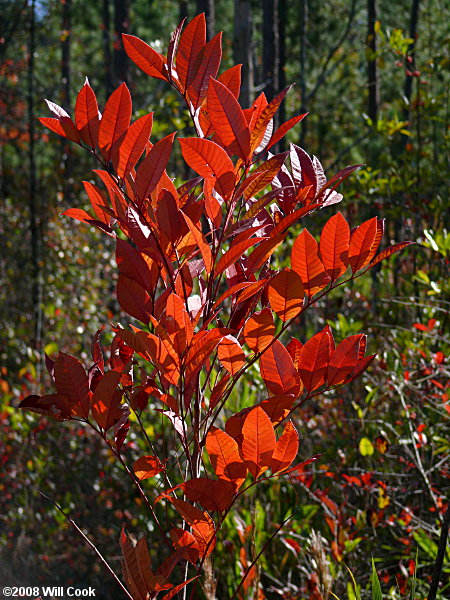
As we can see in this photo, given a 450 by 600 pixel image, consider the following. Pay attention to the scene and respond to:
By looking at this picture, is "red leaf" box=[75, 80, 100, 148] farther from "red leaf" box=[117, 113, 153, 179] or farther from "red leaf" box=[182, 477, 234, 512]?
"red leaf" box=[182, 477, 234, 512]

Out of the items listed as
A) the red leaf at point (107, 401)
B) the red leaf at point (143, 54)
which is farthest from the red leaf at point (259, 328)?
the red leaf at point (143, 54)

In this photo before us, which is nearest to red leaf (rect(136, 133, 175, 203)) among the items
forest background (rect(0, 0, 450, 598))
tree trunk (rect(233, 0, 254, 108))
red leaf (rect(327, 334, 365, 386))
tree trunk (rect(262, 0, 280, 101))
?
red leaf (rect(327, 334, 365, 386))

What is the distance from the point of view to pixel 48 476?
4188mm

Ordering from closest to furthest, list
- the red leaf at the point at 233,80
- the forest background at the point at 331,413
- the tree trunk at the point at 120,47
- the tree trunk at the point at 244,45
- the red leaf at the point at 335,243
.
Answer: the red leaf at the point at 335,243, the red leaf at the point at 233,80, the forest background at the point at 331,413, the tree trunk at the point at 244,45, the tree trunk at the point at 120,47

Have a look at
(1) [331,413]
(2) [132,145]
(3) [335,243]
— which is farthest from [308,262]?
(1) [331,413]

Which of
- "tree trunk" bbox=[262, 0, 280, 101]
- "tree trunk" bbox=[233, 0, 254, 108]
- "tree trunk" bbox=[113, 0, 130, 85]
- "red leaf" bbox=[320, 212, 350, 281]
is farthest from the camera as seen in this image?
"tree trunk" bbox=[113, 0, 130, 85]

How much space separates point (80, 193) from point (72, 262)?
269 centimetres

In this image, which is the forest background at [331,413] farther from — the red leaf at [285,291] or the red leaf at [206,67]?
the red leaf at [206,67]

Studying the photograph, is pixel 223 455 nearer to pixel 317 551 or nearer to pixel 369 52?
pixel 317 551

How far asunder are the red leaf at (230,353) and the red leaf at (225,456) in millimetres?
143

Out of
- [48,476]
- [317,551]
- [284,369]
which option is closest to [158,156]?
[284,369]

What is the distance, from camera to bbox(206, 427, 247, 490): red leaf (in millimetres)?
1094

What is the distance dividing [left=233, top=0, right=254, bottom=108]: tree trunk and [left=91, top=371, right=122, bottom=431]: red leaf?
14.9 ft

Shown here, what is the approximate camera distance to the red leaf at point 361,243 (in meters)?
1.20
